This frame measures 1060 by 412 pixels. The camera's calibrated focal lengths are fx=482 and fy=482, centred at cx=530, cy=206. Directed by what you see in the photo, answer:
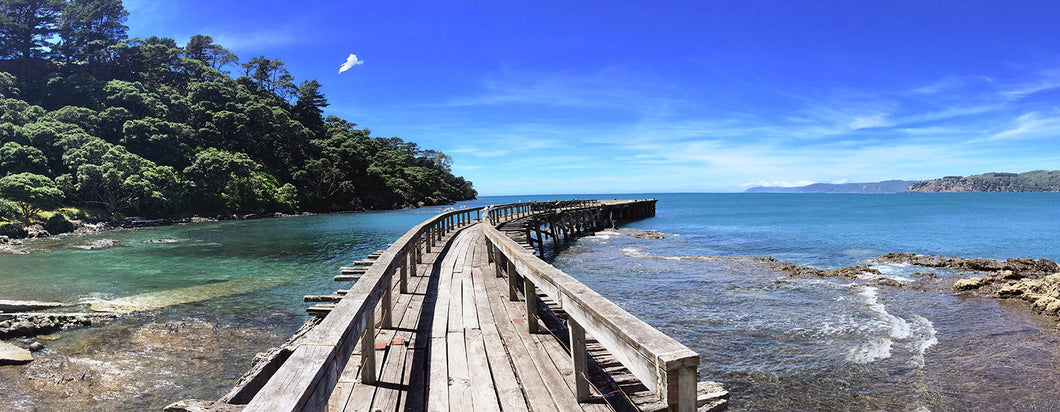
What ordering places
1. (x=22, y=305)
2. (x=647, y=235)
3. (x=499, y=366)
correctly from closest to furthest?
(x=499, y=366)
(x=22, y=305)
(x=647, y=235)

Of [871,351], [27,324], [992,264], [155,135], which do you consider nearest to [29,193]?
[155,135]

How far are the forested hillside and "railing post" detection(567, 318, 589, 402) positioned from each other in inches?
1705

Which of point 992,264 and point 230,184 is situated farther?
point 230,184

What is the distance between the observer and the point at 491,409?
3.38m

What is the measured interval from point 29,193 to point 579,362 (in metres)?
45.7

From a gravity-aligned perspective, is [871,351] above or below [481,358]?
below

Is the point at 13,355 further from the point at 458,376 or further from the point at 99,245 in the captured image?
the point at 99,245

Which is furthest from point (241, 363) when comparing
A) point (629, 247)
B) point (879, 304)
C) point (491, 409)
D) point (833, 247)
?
point (833, 247)

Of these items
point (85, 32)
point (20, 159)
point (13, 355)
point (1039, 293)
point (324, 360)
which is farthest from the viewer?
point (85, 32)

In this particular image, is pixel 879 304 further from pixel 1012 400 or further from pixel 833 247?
pixel 833 247

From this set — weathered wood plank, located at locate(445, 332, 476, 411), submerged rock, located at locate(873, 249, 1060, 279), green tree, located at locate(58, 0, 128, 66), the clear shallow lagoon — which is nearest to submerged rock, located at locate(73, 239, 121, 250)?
the clear shallow lagoon

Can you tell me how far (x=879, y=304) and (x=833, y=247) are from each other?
15.8 meters

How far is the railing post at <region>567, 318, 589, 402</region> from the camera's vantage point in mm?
3361

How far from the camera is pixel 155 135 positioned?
170ft
